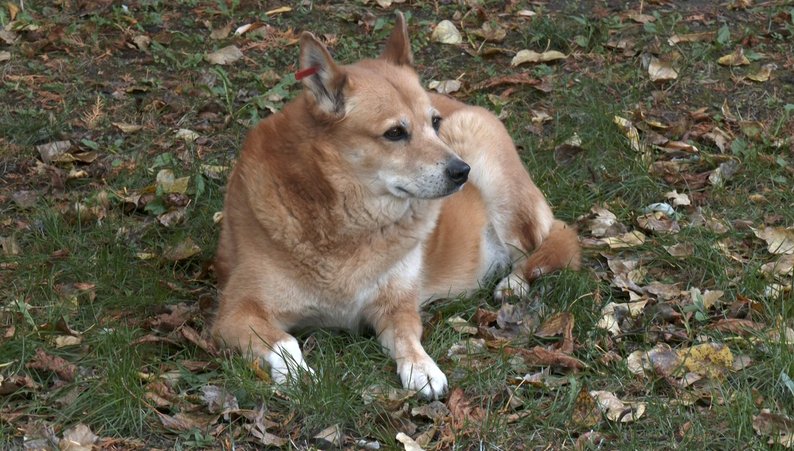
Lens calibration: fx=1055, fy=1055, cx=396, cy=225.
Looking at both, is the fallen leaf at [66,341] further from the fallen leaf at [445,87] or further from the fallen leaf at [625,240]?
the fallen leaf at [445,87]

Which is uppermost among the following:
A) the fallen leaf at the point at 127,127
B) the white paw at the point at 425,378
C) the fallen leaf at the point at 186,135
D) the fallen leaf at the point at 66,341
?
Answer: the fallen leaf at the point at 66,341

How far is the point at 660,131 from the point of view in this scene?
19.8 feet

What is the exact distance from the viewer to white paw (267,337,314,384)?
12.3 ft

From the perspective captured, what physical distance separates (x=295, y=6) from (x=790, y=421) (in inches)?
187

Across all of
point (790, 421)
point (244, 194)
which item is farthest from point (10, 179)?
point (790, 421)

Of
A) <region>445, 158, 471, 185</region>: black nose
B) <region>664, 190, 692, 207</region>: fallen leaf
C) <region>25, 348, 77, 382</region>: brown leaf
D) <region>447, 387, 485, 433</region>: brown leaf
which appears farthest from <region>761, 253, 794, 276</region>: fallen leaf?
<region>25, 348, 77, 382</region>: brown leaf

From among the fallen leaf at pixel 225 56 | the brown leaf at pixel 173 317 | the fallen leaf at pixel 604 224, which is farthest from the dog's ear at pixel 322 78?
the fallen leaf at pixel 225 56

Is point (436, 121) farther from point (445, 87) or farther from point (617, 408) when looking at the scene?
point (445, 87)

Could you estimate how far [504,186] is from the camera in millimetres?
5039

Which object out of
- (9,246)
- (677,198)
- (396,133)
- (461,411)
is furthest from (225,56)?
(461,411)

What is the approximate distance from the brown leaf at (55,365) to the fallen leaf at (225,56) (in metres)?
3.07

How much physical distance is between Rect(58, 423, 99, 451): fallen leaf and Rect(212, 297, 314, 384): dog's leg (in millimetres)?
677

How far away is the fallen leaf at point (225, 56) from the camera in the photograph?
259 inches

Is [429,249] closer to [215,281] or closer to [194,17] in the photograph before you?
[215,281]
